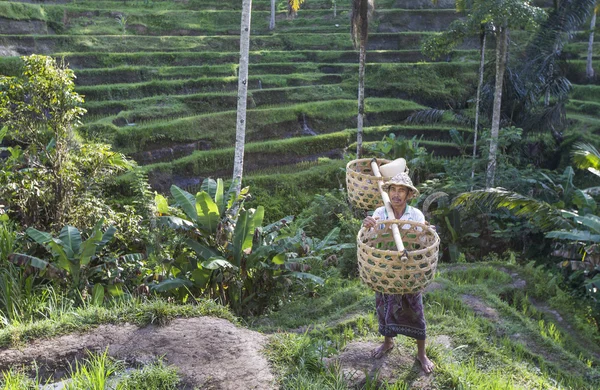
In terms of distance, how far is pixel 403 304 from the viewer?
424 cm

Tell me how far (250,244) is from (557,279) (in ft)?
15.1

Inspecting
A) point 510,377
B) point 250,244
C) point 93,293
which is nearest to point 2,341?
point 93,293

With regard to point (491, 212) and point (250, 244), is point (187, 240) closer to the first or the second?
point (250, 244)

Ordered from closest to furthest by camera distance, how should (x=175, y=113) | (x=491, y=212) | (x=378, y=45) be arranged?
(x=491, y=212)
(x=175, y=113)
(x=378, y=45)

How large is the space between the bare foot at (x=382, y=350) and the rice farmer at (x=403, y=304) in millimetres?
84

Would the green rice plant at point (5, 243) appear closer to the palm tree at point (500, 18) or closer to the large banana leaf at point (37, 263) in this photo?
the large banana leaf at point (37, 263)

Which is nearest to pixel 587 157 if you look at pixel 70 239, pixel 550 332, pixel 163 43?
pixel 550 332

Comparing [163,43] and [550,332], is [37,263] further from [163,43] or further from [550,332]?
[163,43]

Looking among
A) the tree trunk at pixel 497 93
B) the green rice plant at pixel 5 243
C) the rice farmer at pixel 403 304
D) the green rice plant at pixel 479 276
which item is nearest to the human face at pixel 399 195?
the rice farmer at pixel 403 304

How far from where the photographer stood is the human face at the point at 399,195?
13.9 feet

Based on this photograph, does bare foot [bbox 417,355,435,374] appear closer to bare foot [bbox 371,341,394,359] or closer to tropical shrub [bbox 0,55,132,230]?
bare foot [bbox 371,341,394,359]

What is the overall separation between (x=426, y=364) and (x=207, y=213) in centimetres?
314

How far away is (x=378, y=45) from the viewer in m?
25.3

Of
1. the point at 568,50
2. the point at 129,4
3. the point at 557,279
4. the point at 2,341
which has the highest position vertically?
the point at 129,4
